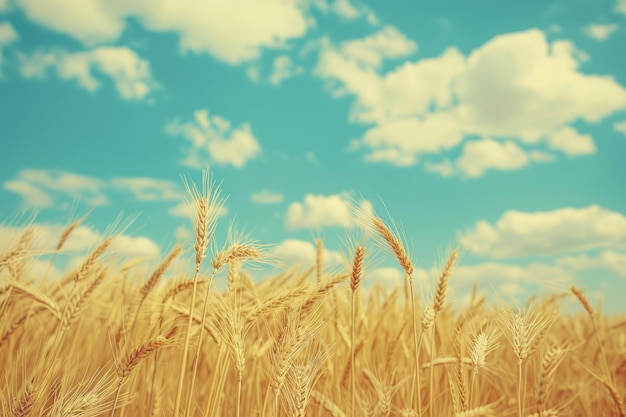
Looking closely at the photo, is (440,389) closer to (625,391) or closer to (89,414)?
(625,391)

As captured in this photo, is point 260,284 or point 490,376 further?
point 260,284

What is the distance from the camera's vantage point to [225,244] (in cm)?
206

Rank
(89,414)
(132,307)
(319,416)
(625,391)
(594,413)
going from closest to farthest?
(89,414) < (319,416) < (132,307) < (594,413) < (625,391)

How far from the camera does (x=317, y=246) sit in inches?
132

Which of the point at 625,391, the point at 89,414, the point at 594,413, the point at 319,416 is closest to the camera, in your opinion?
the point at 89,414

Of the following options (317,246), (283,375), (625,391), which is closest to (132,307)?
(317,246)

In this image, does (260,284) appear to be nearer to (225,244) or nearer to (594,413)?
(225,244)

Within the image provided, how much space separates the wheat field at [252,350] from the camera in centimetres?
180

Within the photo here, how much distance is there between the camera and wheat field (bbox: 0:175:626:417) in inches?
70.9

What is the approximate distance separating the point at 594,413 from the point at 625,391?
78 centimetres

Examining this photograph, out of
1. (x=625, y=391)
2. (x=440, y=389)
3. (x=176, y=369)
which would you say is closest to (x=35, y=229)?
(x=176, y=369)

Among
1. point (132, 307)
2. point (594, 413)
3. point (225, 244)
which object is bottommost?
point (594, 413)

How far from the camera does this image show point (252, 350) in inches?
116

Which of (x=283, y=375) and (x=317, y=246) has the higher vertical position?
(x=317, y=246)
